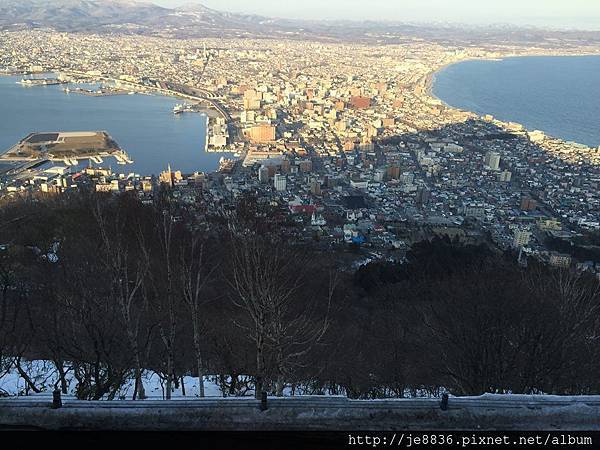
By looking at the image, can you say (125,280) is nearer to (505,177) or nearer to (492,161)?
(505,177)

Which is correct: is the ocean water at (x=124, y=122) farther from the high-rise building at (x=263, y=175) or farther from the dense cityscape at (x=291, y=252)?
the high-rise building at (x=263, y=175)

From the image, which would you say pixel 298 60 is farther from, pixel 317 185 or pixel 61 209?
pixel 61 209

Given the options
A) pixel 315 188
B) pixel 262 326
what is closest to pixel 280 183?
pixel 315 188

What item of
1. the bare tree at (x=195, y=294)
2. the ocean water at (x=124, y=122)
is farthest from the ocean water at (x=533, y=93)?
the bare tree at (x=195, y=294)

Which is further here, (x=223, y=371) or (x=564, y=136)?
(x=564, y=136)

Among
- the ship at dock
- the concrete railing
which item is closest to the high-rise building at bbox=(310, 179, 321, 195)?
the concrete railing

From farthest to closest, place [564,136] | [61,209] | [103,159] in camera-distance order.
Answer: [564,136] → [103,159] → [61,209]

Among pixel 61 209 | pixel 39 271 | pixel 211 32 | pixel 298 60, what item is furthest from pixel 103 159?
pixel 211 32
